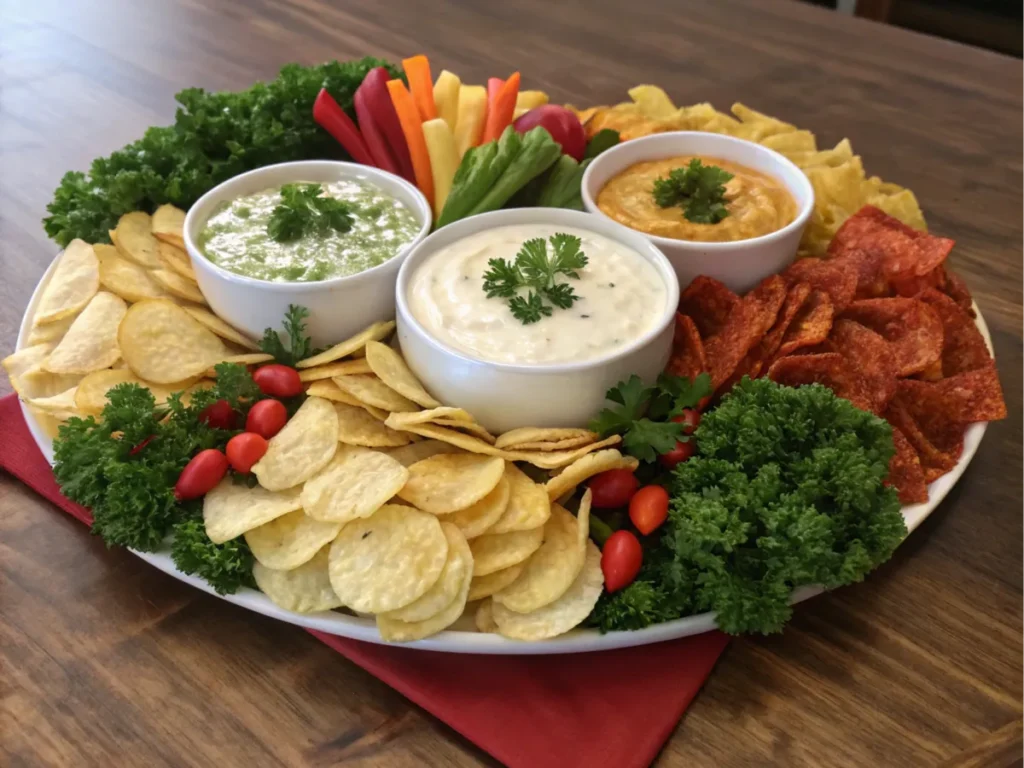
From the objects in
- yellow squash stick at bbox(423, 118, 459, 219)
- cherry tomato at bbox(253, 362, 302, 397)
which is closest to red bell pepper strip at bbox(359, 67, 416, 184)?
yellow squash stick at bbox(423, 118, 459, 219)

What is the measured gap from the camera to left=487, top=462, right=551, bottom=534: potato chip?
1916 mm

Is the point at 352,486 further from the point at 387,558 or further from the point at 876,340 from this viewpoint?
the point at 876,340

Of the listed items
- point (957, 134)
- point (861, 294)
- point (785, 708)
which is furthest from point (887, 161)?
point (785, 708)

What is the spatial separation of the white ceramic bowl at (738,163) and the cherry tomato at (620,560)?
0.97 meters

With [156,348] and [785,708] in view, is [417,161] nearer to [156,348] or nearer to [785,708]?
[156,348]

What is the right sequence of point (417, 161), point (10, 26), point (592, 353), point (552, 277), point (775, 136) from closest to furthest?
point (592, 353) → point (552, 277) → point (417, 161) → point (775, 136) → point (10, 26)

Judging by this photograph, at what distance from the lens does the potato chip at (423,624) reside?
1.76 meters

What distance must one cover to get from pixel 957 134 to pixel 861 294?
1.68 m

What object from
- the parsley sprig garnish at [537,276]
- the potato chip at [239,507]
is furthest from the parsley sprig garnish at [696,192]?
the potato chip at [239,507]

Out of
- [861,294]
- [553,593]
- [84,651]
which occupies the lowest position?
[84,651]

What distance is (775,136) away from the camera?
3318mm

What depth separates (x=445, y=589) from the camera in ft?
5.91

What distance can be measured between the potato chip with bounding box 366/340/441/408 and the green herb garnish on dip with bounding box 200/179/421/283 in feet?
1.10

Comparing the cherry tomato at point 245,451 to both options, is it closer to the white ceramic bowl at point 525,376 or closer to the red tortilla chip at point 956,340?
the white ceramic bowl at point 525,376
